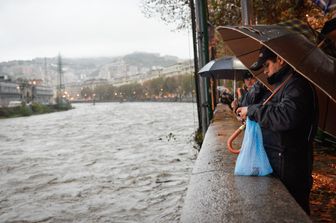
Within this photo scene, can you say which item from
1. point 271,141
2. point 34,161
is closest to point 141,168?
point 34,161

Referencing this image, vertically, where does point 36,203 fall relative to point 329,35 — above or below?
below

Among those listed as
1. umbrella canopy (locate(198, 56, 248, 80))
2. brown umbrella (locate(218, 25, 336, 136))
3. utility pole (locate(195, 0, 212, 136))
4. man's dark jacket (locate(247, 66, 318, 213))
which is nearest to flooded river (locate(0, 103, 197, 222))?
utility pole (locate(195, 0, 212, 136))

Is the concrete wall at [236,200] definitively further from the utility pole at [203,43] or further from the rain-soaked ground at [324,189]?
the utility pole at [203,43]

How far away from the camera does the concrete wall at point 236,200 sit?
9.66ft

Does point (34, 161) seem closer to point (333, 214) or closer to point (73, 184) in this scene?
point (73, 184)

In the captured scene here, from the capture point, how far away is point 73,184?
43.0ft

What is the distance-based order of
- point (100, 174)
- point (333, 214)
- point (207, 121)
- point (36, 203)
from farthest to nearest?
point (100, 174) → point (207, 121) → point (36, 203) → point (333, 214)

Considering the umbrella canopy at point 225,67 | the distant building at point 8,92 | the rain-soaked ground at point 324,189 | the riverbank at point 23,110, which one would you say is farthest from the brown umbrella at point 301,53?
the distant building at point 8,92

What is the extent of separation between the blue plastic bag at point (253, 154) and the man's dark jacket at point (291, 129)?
59 millimetres

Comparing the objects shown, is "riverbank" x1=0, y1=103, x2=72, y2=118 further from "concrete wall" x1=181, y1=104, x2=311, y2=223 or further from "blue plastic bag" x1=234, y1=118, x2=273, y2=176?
"blue plastic bag" x1=234, y1=118, x2=273, y2=176

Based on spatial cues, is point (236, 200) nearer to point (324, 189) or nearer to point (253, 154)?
point (253, 154)

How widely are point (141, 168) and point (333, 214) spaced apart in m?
Result: 10.4

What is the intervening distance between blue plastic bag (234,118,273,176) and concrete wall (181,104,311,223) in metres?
0.10

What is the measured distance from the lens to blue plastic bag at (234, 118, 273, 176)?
360 centimetres
